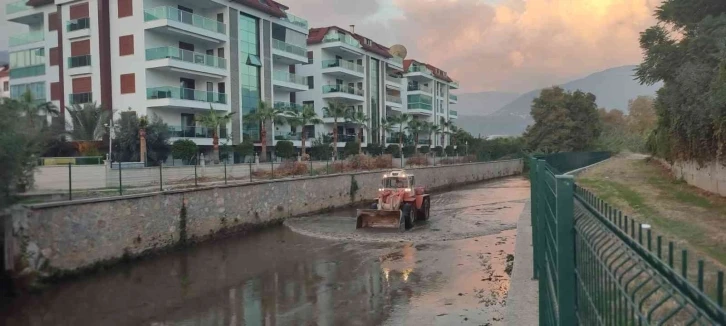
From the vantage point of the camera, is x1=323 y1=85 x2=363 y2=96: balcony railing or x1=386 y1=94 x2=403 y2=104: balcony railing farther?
x1=386 y1=94 x2=403 y2=104: balcony railing

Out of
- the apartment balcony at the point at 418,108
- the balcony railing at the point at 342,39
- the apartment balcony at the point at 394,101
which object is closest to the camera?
the balcony railing at the point at 342,39

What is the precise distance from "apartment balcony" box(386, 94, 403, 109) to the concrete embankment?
120 ft

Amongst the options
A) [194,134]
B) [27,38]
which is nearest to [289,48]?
[194,134]

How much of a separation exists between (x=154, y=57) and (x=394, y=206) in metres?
21.6

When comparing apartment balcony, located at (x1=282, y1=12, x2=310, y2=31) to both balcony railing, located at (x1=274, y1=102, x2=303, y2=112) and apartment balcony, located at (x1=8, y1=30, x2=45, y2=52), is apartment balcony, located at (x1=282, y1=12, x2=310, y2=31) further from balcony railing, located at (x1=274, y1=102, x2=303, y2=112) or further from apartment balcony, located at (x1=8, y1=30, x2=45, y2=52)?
apartment balcony, located at (x1=8, y1=30, x2=45, y2=52)

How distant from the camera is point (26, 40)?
136 feet

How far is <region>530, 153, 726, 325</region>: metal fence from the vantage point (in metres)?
1.58

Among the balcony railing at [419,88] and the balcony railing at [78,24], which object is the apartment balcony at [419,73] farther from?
the balcony railing at [78,24]

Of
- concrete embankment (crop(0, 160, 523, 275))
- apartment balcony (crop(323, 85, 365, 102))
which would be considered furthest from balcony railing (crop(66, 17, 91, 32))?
apartment balcony (crop(323, 85, 365, 102))

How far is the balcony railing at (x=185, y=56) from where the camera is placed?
3379 centimetres

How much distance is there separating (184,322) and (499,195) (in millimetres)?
29667

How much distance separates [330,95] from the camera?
52.4 m

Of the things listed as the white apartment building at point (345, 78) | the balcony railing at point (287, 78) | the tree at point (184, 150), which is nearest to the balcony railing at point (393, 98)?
the white apartment building at point (345, 78)

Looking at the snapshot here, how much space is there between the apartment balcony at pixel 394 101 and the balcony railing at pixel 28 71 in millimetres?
35600
